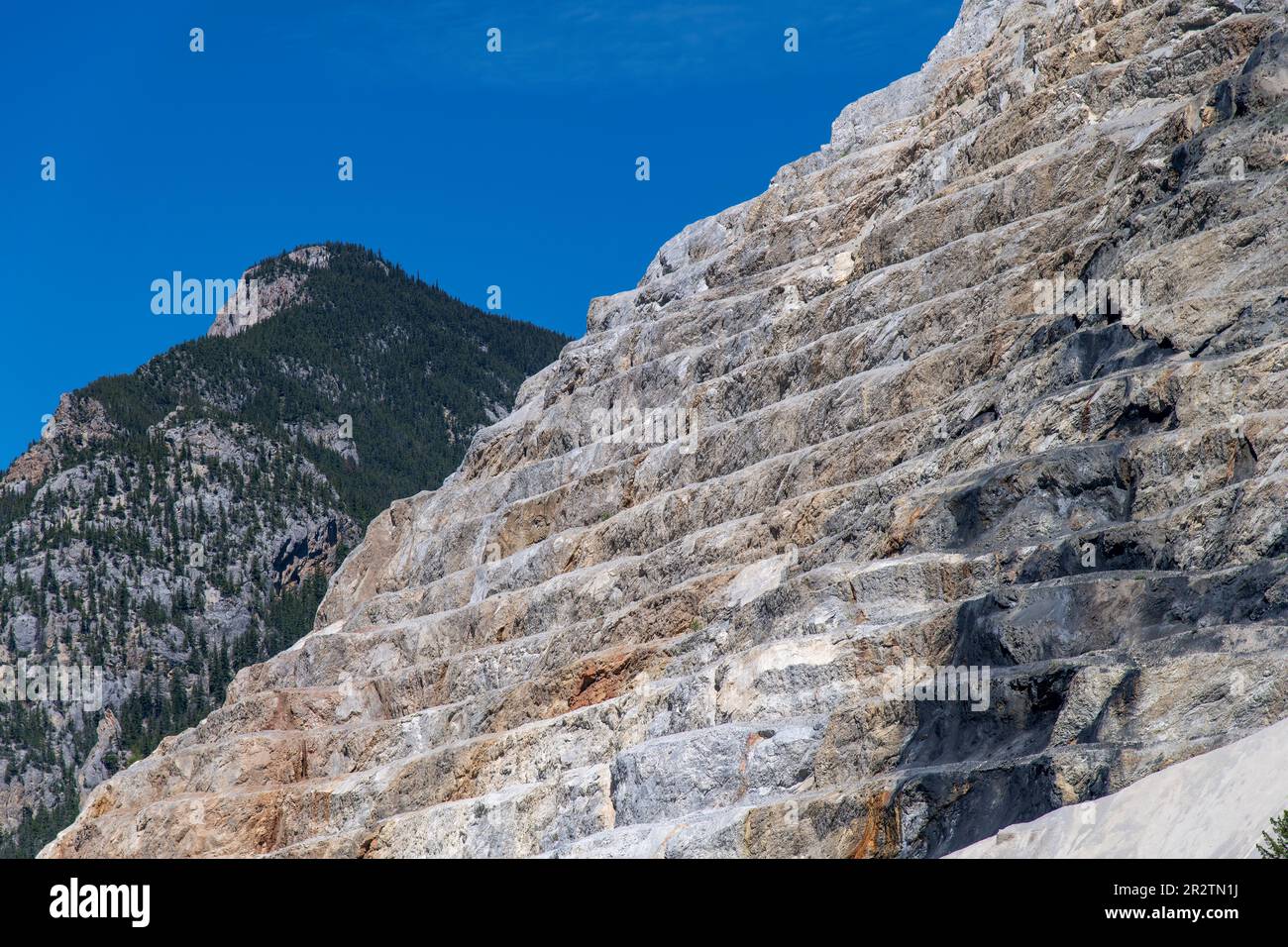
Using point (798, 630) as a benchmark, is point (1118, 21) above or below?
above

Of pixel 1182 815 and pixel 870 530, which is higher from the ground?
pixel 870 530

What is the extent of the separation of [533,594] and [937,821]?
2324 centimetres


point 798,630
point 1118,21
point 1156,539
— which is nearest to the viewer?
point 1156,539

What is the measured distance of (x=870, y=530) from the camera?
121 ft

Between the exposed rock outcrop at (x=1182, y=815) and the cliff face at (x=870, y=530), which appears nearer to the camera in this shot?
the exposed rock outcrop at (x=1182, y=815)

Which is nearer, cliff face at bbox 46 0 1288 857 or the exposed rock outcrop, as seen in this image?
the exposed rock outcrop

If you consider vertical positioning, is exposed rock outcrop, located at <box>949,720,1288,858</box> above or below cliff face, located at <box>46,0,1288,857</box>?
below

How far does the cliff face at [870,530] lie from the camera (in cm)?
2819

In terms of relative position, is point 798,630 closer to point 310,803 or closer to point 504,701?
point 504,701

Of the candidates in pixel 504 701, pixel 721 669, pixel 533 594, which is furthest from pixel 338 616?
pixel 721 669

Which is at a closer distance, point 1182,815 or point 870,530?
point 1182,815

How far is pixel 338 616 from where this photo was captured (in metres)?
61.1

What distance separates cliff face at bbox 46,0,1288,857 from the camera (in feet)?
92.5
